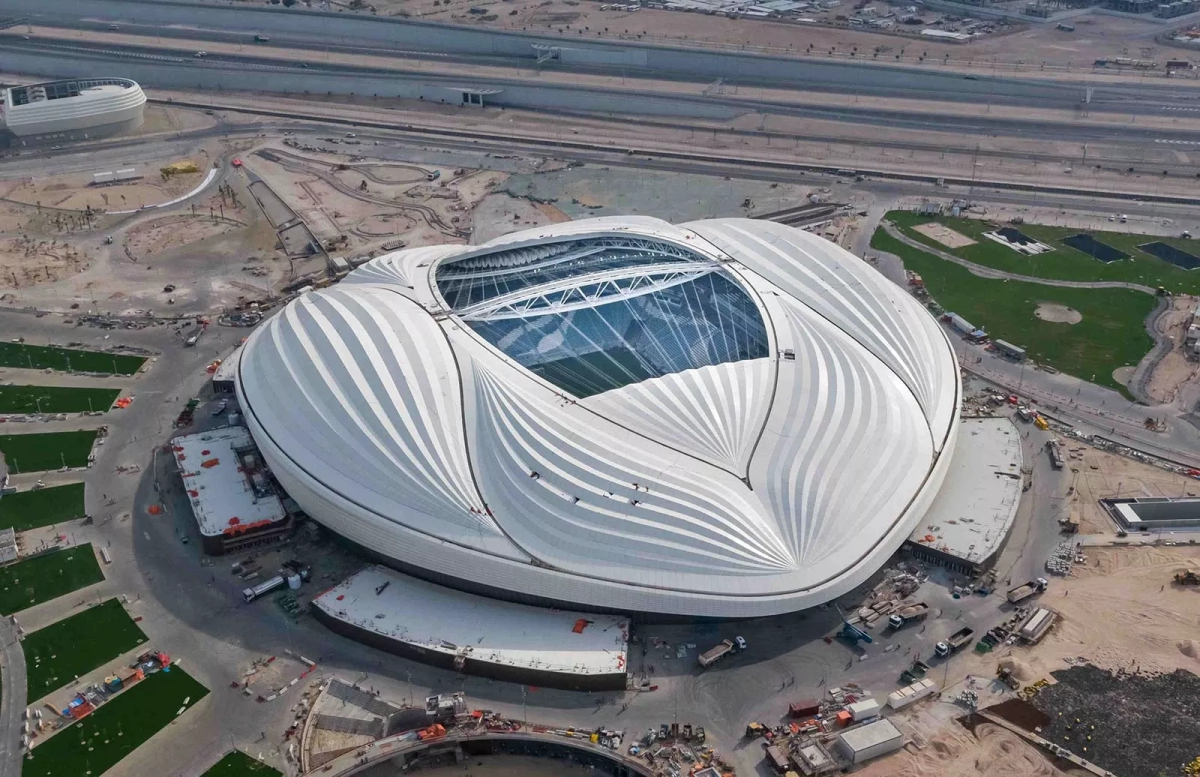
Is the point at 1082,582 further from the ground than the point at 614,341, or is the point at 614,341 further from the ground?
the point at 614,341

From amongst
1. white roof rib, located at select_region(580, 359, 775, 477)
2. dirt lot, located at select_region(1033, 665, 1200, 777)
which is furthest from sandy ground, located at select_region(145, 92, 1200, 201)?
dirt lot, located at select_region(1033, 665, 1200, 777)

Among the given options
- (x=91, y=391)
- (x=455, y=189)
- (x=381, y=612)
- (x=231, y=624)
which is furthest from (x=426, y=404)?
(x=455, y=189)

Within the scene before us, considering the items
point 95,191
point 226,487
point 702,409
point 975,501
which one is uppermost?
point 702,409

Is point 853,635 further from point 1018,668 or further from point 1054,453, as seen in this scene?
point 1054,453

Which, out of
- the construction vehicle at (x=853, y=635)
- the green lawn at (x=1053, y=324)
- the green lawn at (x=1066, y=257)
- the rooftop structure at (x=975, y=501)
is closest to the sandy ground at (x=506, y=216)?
the green lawn at (x=1066, y=257)

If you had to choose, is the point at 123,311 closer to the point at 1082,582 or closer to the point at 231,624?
the point at 231,624

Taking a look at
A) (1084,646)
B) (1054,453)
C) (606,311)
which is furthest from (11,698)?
(1054,453)
